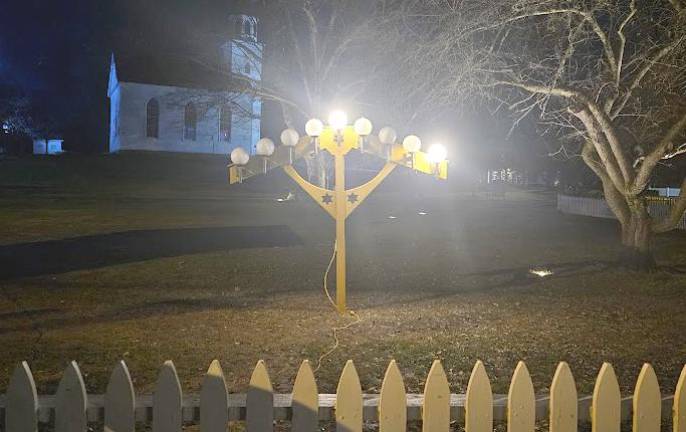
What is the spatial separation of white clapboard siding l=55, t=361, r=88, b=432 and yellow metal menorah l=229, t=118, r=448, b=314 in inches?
209

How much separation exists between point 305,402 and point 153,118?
51.0 metres

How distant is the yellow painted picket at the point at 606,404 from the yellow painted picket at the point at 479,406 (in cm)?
55

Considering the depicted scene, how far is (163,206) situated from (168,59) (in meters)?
28.0

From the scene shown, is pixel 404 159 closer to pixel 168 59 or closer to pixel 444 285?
pixel 444 285

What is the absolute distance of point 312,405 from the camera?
3.20 m

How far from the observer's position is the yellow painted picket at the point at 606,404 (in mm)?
3283

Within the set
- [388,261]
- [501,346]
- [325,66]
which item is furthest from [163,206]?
[501,346]

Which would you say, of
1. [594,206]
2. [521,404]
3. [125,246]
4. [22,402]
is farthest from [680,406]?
[594,206]

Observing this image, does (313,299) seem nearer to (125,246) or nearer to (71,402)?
(71,402)

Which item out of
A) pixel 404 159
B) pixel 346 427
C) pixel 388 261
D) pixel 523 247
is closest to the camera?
pixel 346 427

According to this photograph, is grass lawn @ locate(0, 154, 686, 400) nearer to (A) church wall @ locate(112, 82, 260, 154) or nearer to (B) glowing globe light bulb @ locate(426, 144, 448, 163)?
(B) glowing globe light bulb @ locate(426, 144, 448, 163)

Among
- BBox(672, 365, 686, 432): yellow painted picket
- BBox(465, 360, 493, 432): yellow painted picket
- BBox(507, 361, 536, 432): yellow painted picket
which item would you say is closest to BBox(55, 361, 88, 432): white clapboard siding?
BBox(465, 360, 493, 432): yellow painted picket

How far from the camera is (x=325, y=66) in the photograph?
29219 mm

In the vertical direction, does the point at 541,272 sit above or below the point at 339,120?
below
